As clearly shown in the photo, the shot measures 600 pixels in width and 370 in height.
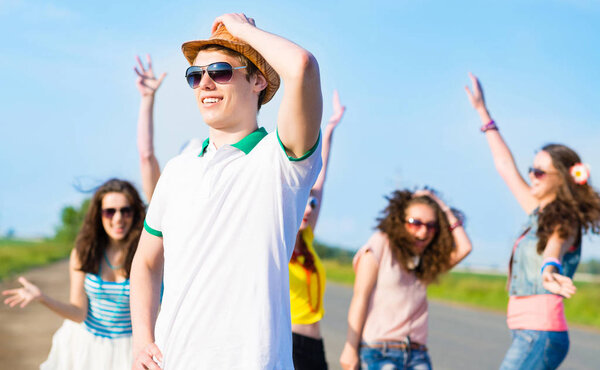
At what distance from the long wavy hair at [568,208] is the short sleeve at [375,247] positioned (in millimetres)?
1032

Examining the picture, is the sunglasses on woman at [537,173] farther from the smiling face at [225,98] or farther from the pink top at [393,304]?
the smiling face at [225,98]

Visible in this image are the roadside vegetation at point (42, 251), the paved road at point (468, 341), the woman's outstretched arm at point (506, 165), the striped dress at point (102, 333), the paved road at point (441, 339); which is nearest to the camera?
the striped dress at point (102, 333)

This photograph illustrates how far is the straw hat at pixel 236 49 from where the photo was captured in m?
2.45

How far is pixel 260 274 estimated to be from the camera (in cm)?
223

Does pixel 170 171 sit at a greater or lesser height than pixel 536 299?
greater

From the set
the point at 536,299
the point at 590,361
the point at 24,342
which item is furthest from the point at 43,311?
the point at 536,299

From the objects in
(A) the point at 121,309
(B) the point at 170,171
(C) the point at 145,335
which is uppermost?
(B) the point at 170,171

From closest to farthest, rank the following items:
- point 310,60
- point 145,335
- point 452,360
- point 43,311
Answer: point 310,60 → point 145,335 → point 452,360 → point 43,311

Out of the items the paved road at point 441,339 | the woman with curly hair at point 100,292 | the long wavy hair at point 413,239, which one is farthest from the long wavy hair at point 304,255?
the paved road at point 441,339

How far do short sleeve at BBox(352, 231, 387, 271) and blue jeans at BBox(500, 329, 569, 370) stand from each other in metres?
1.04

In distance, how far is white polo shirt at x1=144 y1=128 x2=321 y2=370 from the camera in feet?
7.29

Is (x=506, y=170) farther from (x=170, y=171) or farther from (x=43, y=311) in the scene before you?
(x=43, y=311)

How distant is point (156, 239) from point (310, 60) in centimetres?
86

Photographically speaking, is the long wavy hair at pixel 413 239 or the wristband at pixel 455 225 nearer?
the long wavy hair at pixel 413 239
